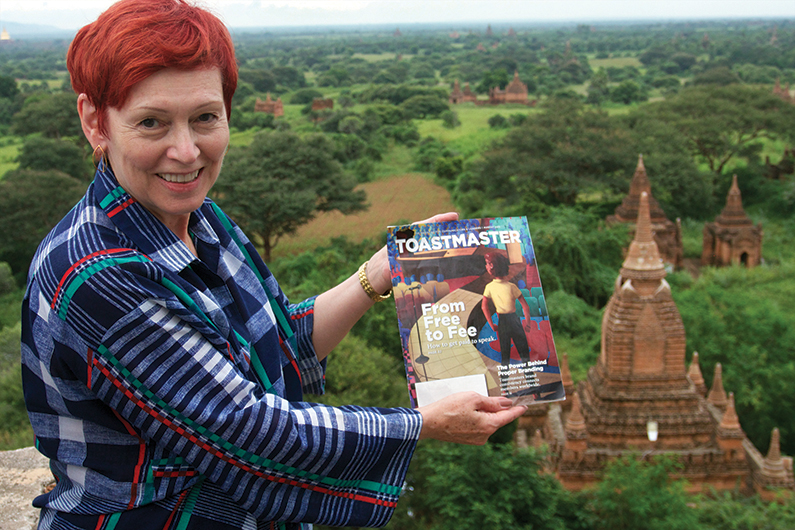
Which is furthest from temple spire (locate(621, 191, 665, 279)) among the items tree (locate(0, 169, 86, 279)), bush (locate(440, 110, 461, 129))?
bush (locate(440, 110, 461, 129))

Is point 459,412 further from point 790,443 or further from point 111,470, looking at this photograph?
point 790,443

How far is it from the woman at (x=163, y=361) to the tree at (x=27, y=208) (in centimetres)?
2064

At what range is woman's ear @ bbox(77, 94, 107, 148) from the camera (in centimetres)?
153

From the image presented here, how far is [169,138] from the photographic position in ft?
4.96

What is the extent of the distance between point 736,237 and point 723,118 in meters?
12.7

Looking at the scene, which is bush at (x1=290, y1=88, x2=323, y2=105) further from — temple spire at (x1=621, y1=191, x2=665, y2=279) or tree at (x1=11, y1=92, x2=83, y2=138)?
temple spire at (x1=621, y1=191, x2=665, y2=279)

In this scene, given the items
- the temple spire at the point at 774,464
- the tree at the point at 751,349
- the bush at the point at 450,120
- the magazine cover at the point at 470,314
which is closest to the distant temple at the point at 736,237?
the tree at the point at 751,349

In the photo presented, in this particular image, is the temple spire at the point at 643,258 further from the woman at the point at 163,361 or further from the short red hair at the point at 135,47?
the short red hair at the point at 135,47

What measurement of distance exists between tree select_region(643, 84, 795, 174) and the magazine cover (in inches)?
1139

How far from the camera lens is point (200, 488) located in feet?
5.09

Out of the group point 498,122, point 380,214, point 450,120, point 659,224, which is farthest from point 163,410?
point 450,120

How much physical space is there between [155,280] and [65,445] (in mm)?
448

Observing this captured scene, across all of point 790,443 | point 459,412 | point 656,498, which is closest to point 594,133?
point 790,443

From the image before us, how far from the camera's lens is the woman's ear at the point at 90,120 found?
153cm
